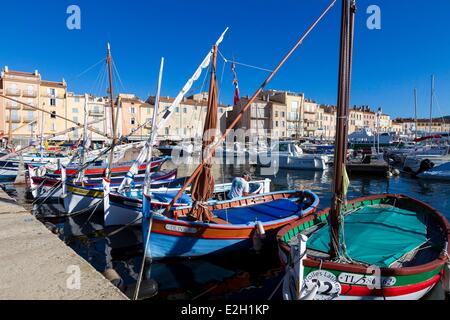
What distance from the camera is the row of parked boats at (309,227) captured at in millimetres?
5855

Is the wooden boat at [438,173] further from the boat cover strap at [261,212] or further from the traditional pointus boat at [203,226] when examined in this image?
the traditional pointus boat at [203,226]

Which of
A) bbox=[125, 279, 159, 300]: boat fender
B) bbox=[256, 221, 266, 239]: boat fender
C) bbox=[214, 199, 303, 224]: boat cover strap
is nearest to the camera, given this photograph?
bbox=[125, 279, 159, 300]: boat fender

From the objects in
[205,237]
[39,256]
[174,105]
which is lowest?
[205,237]

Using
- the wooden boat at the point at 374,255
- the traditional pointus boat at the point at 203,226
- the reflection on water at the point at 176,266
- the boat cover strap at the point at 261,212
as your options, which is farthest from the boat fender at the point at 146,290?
the boat cover strap at the point at 261,212

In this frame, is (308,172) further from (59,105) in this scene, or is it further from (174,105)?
(59,105)

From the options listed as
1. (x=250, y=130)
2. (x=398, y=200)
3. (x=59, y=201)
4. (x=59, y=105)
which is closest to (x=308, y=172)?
(x=398, y=200)

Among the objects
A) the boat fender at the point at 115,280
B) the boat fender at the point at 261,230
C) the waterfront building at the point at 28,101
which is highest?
the waterfront building at the point at 28,101

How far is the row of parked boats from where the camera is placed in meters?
5.86

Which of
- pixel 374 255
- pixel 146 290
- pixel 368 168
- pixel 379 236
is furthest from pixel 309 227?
pixel 368 168

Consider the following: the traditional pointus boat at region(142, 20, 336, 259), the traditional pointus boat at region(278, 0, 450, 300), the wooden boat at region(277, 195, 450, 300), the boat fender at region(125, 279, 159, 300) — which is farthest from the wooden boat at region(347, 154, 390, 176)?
the boat fender at region(125, 279, 159, 300)

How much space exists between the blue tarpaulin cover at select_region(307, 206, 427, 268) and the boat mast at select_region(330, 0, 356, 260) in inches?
33.8

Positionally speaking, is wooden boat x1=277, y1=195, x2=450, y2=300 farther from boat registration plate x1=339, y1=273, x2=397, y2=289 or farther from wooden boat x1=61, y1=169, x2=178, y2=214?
wooden boat x1=61, y1=169, x2=178, y2=214

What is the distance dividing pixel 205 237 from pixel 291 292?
14.0 feet

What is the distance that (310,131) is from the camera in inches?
3580
